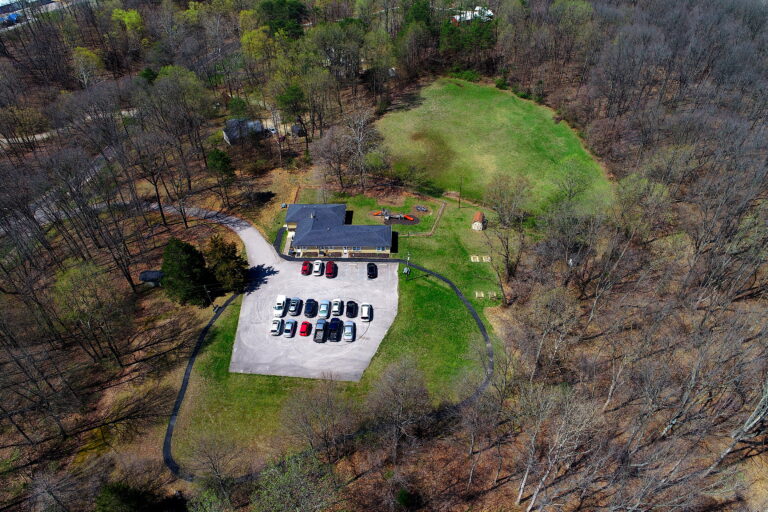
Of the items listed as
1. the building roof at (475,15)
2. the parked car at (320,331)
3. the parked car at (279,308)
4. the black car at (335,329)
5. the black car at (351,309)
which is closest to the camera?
the parked car at (320,331)

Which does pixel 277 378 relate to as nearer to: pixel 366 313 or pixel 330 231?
pixel 366 313

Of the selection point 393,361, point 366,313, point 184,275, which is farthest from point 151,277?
point 393,361

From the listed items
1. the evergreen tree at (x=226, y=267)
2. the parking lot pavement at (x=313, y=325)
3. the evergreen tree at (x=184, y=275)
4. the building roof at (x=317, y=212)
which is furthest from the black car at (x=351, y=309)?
the evergreen tree at (x=184, y=275)

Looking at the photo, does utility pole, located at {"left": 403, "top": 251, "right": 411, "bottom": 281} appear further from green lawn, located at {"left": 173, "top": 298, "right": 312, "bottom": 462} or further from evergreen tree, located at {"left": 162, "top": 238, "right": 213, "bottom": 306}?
evergreen tree, located at {"left": 162, "top": 238, "right": 213, "bottom": 306}

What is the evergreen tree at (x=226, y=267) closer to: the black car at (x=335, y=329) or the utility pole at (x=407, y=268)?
the black car at (x=335, y=329)

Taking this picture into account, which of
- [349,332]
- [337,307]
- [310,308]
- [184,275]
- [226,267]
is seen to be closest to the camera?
[349,332]

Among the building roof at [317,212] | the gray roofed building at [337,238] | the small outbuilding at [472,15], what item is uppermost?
the small outbuilding at [472,15]
